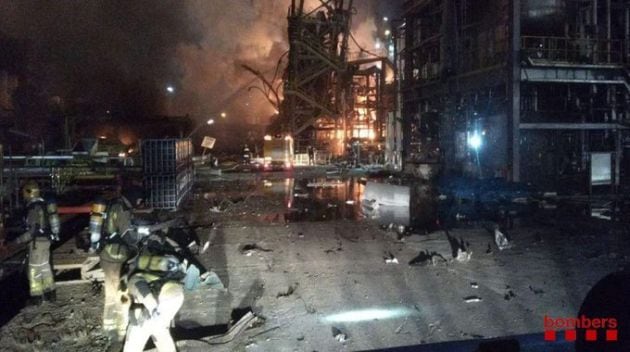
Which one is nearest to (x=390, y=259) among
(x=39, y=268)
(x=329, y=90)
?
(x=39, y=268)

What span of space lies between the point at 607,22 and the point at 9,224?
24.5 m

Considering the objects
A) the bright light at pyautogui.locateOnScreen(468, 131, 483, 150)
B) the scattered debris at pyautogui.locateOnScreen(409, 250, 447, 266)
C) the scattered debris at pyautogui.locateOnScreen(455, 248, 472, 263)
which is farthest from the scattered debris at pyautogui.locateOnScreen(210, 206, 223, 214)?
the bright light at pyautogui.locateOnScreen(468, 131, 483, 150)

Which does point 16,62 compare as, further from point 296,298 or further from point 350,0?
point 296,298

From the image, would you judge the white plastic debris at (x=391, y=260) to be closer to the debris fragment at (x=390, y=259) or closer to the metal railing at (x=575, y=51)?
the debris fragment at (x=390, y=259)

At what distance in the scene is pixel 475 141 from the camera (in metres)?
23.7

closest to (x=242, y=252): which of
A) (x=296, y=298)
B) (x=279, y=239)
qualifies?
(x=279, y=239)

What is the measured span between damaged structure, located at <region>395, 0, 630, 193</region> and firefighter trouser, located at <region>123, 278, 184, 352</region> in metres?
17.7

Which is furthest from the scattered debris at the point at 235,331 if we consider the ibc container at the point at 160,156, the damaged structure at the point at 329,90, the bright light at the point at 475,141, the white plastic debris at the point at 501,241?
the damaged structure at the point at 329,90

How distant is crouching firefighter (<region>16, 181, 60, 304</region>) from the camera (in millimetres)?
6637

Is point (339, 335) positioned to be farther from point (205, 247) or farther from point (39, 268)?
point (205, 247)

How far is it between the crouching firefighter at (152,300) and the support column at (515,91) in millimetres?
17617

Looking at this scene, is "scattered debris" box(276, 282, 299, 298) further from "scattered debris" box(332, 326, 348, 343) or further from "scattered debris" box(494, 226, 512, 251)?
"scattered debris" box(494, 226, 512, 251)

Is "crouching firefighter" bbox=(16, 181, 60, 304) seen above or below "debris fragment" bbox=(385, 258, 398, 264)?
above

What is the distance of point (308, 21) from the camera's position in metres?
30.7
